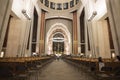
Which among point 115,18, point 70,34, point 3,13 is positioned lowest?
point 115,18

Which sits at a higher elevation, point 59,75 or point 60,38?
point 60,38

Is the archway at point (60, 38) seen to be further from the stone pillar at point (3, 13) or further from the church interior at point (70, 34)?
the stone pillar at point (3, 13)

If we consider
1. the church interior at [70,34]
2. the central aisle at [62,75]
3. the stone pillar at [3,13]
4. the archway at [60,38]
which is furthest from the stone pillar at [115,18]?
the archway at [60,38]

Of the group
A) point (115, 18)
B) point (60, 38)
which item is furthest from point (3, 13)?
point (60, 38)

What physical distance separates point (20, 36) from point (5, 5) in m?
6.11

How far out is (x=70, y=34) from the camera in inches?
1189

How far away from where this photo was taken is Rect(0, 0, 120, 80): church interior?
4531 millimetres

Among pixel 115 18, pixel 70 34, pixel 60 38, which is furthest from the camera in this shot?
pixel 60 38

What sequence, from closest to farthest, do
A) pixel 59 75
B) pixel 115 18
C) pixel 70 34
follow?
1. pixel 59 75
2. pixel 115 18
3. pixel 70 34

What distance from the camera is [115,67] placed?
14.9 ft

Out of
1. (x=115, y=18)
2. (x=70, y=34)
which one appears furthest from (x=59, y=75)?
(x=70, y=34)

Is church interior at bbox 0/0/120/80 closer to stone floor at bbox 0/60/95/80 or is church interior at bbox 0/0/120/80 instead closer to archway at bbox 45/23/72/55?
stone floor at bbox 0/60/95/80

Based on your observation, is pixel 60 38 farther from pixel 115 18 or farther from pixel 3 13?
pixel 3 13

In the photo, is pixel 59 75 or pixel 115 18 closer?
pixel 59 75
